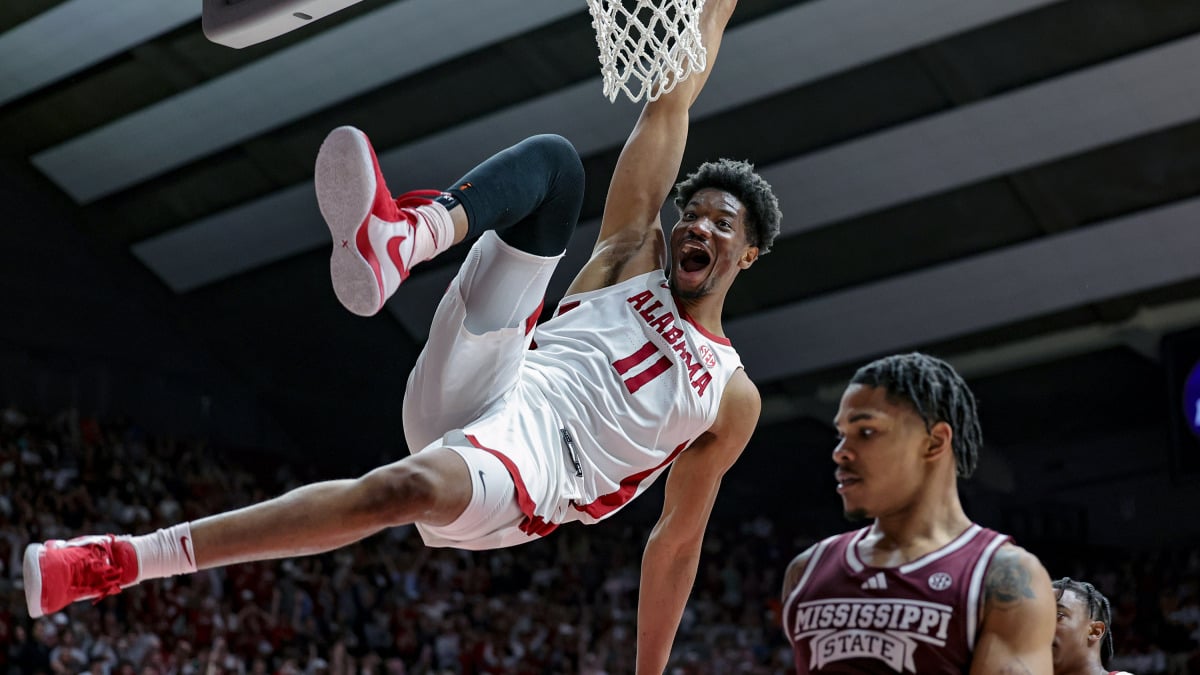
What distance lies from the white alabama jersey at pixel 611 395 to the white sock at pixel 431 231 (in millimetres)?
583

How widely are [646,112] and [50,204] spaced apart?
13238 mm

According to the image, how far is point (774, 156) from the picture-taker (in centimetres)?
1448

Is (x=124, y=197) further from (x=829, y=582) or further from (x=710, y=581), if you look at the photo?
(x=829, y=582)

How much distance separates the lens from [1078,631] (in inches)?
162

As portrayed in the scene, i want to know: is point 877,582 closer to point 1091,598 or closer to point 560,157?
point 1091,598

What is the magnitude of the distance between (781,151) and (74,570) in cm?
1169

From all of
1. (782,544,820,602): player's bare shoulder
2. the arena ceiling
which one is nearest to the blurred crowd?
the arena ceiling

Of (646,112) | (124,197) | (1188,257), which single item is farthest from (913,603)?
(124,197)

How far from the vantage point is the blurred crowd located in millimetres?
10602

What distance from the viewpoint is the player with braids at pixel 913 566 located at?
107 inches

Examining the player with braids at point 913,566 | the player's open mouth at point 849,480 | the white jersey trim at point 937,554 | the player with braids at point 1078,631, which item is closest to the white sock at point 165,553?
the player with braids at point 913,566

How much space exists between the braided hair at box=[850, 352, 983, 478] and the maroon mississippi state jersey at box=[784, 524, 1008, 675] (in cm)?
20

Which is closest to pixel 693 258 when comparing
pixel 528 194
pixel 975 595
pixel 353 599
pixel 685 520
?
pixel 528 194

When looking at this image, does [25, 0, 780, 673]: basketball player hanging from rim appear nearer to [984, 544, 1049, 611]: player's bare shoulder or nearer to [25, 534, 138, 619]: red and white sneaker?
[25, 534, 138, 619]: red and white sneaker
